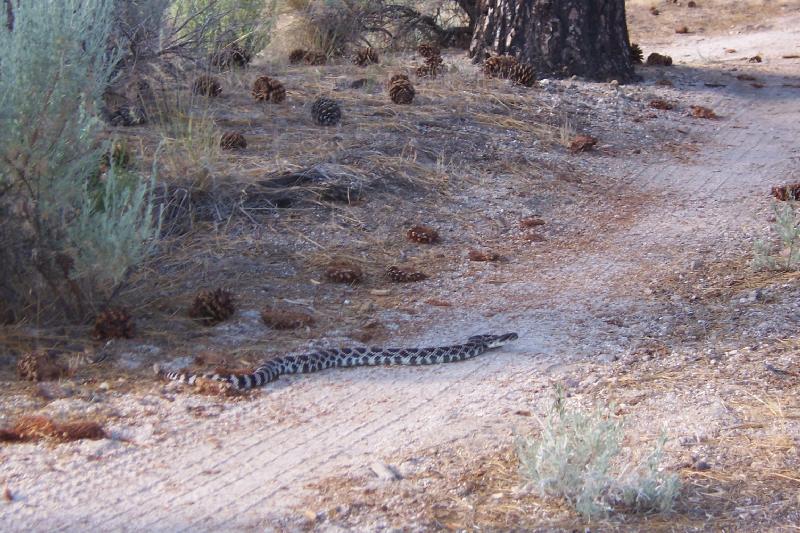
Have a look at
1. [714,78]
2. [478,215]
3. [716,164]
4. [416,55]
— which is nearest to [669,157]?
[716,164]

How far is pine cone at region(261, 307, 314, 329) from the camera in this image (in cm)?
604

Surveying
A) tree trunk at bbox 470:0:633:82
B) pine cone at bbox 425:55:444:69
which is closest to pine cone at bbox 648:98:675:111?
tree trunk at bbox 470:0:633:82

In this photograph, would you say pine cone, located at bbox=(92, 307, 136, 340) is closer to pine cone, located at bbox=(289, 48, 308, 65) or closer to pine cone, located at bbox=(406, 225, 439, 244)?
pine cone, located at bbox=(406, 225, 439, 244)

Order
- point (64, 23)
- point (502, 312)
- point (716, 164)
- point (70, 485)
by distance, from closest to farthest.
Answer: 1. point (70, 485)
2. point (64, 23)
3. point (502, 312)
4. point (716, 164)

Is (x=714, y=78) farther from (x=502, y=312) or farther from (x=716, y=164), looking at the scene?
(x=502, y=312)

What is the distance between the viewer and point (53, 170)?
565cm

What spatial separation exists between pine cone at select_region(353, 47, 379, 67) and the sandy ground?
3748mm

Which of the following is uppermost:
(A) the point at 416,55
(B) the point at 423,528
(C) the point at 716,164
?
(A) the point at 416,55

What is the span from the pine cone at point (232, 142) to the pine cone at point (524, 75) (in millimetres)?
3786

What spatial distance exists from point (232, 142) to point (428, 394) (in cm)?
407

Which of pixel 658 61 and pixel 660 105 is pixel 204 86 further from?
pixel 658 61

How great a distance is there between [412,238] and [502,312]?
4.67ft

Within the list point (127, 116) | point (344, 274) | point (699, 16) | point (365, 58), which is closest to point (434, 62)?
point (365, 58)

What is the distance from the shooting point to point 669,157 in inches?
382
